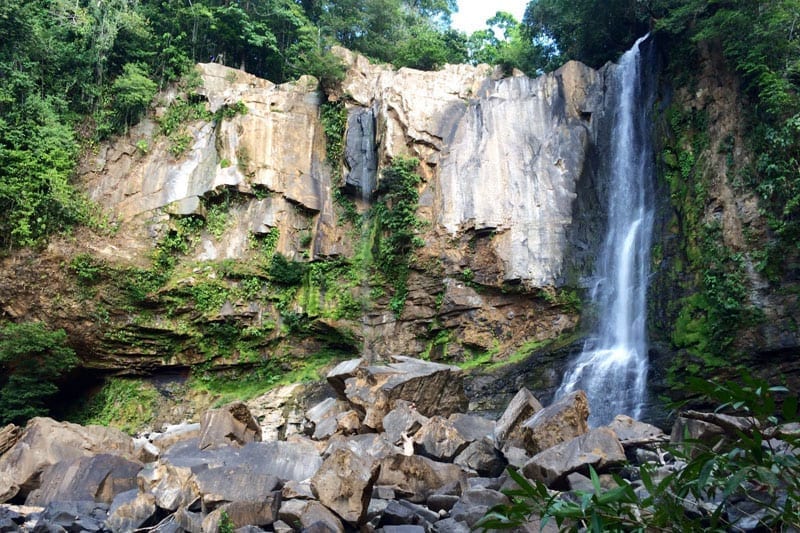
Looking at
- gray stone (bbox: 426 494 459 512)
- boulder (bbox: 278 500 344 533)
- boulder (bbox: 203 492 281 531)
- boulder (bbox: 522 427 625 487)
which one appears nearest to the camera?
boulder (bbox: 278 500 344 533)

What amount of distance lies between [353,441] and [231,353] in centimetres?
1003

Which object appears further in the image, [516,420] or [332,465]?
[516,420]

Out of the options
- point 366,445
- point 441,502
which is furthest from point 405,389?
point 441,502

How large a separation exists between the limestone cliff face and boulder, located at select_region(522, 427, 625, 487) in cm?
968

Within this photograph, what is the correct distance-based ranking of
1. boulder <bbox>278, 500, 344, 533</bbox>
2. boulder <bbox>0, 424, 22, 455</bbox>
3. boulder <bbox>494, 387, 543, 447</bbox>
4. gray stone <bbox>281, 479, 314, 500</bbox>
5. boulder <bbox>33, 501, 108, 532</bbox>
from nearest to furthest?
boulder <bbox>278, 500, 344, 533</bbox> → gray stone <bbox>281, 479, 314, 500</bbox> → boulder <bbox>33, 501, 108, 532</bbox> → boulder <bbox>494, 387, 543, 447</bbox> → boulder <bbox>0, 424, 22, 455</bbox>

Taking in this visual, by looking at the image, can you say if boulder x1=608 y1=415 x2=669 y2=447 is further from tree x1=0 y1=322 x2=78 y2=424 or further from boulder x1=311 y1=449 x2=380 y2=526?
tree x1=0 y1=322 x2=78 y2=424

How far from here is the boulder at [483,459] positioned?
28.1ft

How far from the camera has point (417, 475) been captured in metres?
7.89

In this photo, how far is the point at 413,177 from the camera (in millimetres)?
18562

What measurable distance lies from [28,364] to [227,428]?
8.34 metres

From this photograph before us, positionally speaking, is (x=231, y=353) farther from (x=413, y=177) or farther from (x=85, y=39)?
(x=85, y=39)

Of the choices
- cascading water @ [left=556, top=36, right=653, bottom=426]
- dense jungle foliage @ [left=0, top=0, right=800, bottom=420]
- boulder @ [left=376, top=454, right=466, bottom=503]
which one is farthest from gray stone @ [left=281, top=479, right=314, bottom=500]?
dense jungle foliage @ [left=0, top=0, right=800, bottom=420]

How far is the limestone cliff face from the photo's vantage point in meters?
17.2

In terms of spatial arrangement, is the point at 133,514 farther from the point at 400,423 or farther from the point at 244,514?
the point at 400,423
